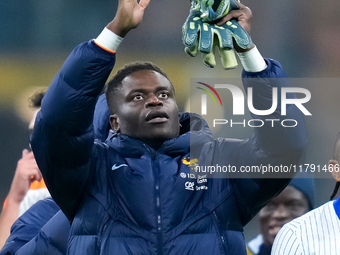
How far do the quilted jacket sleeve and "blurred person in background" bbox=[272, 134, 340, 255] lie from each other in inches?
24.3

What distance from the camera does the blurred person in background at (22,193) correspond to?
3.68m

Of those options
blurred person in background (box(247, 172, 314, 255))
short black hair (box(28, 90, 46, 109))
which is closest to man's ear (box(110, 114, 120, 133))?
blurred person in background (box(247, 172, 314, 255))

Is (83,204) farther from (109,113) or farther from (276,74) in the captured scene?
(276,74)

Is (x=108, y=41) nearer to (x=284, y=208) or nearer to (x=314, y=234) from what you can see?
(x=314, y=234)

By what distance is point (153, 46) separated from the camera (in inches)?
173

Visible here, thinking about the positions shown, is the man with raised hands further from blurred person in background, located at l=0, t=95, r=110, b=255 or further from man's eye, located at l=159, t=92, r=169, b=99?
blurred person in background, located at l=0, t=95, r=110, b=255

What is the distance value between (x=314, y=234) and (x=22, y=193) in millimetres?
1987

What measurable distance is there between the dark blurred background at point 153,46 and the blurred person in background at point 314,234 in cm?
178

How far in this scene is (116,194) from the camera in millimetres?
2365

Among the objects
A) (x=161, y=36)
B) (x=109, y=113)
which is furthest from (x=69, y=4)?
(x=109, y=113)

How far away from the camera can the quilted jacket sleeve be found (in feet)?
7.23

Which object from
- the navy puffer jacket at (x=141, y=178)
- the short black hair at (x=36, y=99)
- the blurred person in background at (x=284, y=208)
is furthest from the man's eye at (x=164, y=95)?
→ the short black hair at (x=36, y=99)

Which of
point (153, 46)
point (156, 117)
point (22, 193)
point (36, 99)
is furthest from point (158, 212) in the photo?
point (153, 46)

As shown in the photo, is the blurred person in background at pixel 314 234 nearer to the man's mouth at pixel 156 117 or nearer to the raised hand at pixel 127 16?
the man's mouth at pixel 156 117
